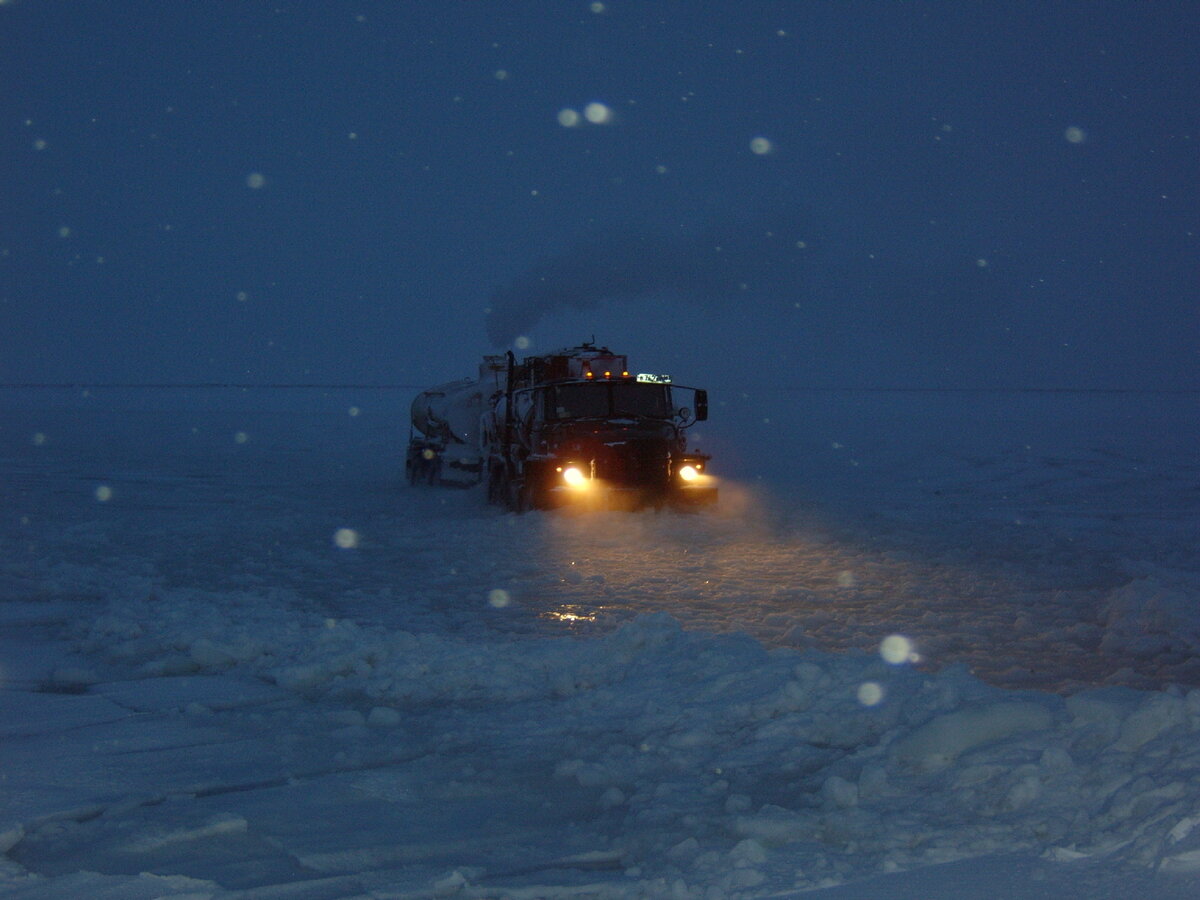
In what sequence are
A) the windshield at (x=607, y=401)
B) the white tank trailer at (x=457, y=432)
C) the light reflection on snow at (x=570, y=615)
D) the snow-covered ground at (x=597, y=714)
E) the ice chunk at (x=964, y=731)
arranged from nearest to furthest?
the snow-covered ground at (x=597, y=714) < the ice chunk at (x=964, y=731) < the light reflection on snow at (x=570, y=615) < the windshield at (x=607, y=401) < the white tank trailer at (x=457, y=432)

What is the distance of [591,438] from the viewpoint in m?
15.1

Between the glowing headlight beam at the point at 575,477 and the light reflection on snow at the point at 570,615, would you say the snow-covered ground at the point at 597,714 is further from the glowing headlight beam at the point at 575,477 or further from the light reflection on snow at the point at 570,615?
the glowing headlight beam at the point at 575,477

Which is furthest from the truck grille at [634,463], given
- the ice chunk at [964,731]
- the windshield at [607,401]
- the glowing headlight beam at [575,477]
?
the ice chunk at [964,731]

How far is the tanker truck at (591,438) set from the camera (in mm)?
14867

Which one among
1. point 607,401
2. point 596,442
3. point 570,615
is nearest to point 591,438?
point 596,442

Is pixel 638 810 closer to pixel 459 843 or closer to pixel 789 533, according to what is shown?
pixel 459 843

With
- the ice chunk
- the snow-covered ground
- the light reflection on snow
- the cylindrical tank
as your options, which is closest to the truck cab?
the snow-covered ground

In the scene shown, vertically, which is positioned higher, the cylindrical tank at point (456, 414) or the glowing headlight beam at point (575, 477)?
the cylindrical tank at point (456, 414)

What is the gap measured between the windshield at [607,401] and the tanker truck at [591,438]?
16 mm

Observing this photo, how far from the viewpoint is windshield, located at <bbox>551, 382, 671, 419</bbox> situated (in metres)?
15.8

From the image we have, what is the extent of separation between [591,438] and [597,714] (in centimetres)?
1010

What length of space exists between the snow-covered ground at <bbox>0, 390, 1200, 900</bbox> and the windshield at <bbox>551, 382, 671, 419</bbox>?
302 cm

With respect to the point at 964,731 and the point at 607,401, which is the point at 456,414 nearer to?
the point at 607,401

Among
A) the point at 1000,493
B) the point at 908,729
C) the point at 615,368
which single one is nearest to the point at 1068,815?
the point at 908,729
